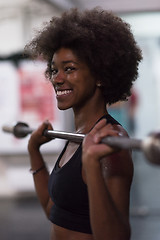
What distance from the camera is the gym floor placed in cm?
338

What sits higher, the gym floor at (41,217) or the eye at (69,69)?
the eye at (69,69)

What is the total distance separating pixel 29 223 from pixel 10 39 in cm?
230

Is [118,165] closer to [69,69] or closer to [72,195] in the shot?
[72,195]

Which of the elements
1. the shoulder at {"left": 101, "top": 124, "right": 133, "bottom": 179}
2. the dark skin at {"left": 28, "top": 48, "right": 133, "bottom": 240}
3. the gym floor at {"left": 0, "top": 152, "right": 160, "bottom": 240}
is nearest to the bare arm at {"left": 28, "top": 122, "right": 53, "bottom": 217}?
→ the dark skin at {"left": 28, "top": 48, "right": 133, "bottom": 240}

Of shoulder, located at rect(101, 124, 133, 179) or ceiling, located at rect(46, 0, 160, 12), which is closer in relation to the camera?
shoulder, located at rect(101, 124, 133, 179)

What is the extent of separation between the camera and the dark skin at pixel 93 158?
0.91 m

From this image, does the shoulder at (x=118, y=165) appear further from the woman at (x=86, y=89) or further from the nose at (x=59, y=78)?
the nose at (x=59, y=78)

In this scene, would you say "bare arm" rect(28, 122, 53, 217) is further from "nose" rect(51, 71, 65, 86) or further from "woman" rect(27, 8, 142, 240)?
"nose" rect(51, 71, 65, 86)

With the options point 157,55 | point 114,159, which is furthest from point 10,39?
point 157,55

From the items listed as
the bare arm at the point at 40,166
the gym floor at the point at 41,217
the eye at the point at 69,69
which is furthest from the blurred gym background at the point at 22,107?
the eye at the point at 69,69

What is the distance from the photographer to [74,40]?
1198 mm

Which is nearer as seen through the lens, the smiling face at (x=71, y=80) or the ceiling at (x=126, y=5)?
the smiling face at (x=71, y=80)

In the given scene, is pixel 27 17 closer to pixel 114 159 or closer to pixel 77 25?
pixel 77 25

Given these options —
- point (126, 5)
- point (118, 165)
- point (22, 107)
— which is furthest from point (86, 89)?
point (22, 107)
